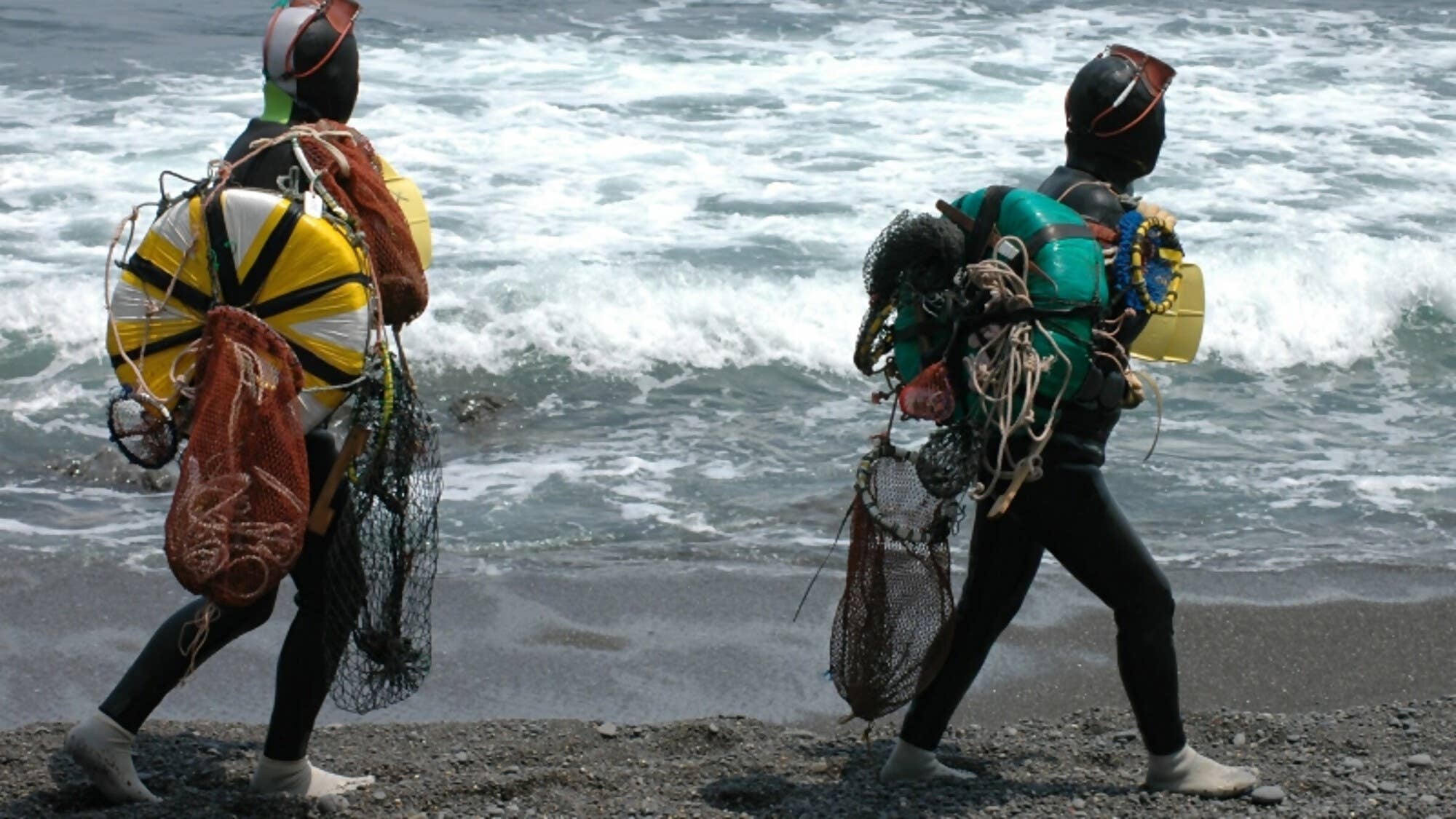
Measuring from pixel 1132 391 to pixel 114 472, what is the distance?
5129 millimetres

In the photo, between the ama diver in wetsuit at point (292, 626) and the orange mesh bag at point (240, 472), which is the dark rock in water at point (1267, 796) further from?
the orange mesh bag at point (240, 472)

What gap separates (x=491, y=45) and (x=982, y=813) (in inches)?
556

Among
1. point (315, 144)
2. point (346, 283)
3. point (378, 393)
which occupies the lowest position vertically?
point (378, 393)

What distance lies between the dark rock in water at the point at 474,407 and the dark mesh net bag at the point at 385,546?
4358 mm

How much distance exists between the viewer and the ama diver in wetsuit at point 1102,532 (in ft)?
14.0

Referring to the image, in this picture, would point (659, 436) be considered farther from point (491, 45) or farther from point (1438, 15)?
point (1438, 15)

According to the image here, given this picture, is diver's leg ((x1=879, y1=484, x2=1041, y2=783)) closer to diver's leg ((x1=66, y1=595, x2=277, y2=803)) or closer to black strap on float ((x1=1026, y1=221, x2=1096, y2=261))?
black strap on float ((x1=1026, y1=221, x2=1096, y2=261))

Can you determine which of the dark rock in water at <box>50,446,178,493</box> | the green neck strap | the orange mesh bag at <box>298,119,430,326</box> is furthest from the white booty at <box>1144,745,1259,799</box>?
the dark rock in water at <box>50,446,178,493</box>

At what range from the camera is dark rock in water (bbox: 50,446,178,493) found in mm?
7730

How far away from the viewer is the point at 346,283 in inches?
154

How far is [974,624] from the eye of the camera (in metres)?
4.59

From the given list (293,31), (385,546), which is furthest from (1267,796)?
(293,31)

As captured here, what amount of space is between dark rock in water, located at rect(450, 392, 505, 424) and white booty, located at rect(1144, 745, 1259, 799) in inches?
194

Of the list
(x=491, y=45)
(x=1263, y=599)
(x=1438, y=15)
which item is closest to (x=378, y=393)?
(x=1263, y=599)
